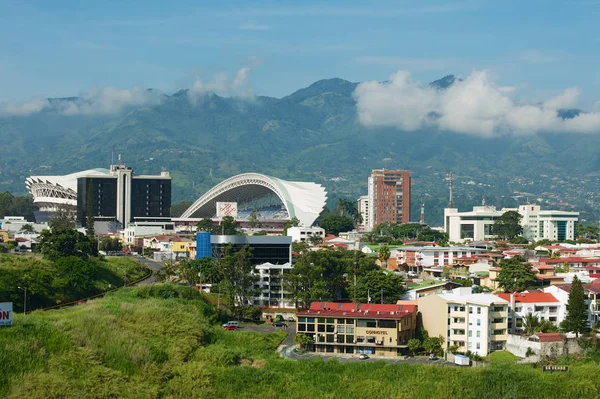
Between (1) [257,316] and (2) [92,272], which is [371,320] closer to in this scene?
(1) [257,316]

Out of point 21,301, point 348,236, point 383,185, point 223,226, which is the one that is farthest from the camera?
point 383,185

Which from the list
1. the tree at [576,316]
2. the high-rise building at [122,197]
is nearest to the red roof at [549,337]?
the tree at [576,316]

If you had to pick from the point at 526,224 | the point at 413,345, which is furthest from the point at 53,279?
the point at 526,224

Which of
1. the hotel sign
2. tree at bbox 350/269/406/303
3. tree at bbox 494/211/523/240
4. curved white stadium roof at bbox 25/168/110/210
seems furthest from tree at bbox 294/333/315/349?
curved white stadium roof at bbox 25/168/110/210

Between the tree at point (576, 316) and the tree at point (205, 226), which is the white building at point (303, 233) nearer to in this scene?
the tree at point (205, 226)

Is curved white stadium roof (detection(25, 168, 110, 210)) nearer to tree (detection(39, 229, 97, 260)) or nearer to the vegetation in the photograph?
tree (detection(39, 229, 97, 260))

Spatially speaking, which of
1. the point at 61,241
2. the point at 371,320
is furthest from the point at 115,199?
the point at 371,320
